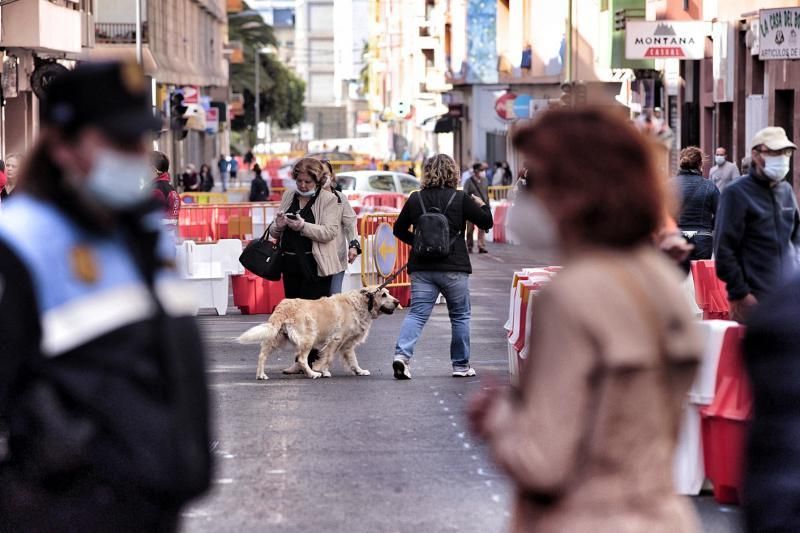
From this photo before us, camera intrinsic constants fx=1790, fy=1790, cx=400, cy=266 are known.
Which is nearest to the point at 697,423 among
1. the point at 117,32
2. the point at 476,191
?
the point at 476,191

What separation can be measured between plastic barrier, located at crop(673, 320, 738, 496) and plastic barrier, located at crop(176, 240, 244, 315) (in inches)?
468

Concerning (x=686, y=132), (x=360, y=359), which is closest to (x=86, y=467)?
(x=360, y=359)

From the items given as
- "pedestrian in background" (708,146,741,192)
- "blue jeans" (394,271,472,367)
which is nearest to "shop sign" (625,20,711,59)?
"pedestrian in background" (708,146,741,192)

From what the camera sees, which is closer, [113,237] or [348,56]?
[113,237]

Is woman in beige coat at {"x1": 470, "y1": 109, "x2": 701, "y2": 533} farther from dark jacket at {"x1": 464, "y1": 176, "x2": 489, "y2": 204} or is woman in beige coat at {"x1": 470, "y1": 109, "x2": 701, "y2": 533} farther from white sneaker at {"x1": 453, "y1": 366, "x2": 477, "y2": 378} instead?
dark jacket at {"x1": 464, "y1": 176, "x2": 489, "y2": 204}

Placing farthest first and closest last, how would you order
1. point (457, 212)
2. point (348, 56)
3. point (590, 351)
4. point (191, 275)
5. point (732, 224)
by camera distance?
point (348, 56) → point (191, 275) → point (457, 212) → point (732, 224) → point (590, 351)

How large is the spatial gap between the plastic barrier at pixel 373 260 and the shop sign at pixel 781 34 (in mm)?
6415

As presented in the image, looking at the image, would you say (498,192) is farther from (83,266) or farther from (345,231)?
(83,266)

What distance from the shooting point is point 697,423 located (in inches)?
345

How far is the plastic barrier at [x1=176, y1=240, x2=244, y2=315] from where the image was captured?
2028cm

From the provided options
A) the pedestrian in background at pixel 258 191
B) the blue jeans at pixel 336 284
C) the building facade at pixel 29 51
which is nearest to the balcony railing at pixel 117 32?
the pedestrian in background at pixel 258 191

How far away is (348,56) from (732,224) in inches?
7448

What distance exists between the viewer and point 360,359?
1537 cm

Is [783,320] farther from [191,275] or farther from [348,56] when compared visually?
[348,56]
